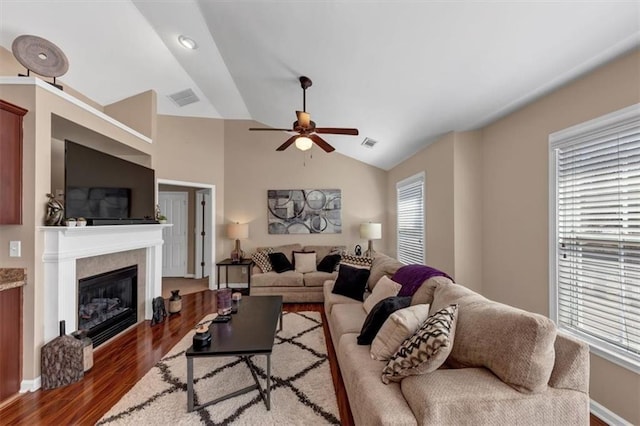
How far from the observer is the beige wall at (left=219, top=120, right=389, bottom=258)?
18.1ft

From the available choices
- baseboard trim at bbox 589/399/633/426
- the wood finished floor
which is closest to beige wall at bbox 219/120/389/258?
the wood finished floor

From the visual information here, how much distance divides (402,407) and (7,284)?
2.89 metres

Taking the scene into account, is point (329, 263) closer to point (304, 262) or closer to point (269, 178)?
point (304, 262)

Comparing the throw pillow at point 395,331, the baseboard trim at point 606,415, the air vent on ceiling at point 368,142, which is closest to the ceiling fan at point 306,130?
the air vent on ceiling at point 368,142

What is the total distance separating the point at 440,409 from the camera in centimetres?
120

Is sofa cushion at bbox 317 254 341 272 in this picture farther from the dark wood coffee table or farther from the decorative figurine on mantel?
the decorative figurine on mantel

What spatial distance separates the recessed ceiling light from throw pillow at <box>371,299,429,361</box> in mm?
3452

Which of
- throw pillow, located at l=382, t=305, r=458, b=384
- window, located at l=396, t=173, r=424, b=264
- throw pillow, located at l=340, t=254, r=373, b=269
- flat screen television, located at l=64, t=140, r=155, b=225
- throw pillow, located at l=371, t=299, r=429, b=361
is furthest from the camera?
window, located at l=396, t=173, r=424, b=264

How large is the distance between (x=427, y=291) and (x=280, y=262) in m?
3.03

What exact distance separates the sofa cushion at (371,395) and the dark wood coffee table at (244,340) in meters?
0.60

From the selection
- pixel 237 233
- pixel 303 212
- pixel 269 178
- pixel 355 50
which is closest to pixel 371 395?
pixel 355 50

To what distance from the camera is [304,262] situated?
480cm

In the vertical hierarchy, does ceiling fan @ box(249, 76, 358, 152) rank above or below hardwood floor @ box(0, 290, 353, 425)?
above

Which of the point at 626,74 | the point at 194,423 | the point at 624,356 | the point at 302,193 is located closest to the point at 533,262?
the point at 624,356
